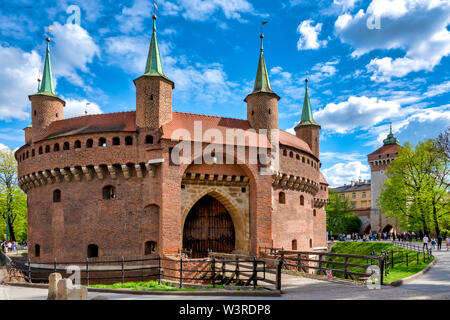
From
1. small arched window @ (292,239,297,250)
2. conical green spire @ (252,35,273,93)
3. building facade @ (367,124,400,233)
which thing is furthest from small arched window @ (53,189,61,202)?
building facade @ (367,124,400,233)

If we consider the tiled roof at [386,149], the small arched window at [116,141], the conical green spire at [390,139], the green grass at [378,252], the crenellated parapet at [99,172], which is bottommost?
the green grass at [378,252]

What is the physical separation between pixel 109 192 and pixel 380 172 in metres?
55.2

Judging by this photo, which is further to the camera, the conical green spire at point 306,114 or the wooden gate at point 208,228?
the conical green spire at point 306,114

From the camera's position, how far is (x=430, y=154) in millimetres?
38188

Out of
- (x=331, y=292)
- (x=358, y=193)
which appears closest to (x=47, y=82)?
(x=331, y=292)

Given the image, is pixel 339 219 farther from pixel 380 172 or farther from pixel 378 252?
pixel 378 252

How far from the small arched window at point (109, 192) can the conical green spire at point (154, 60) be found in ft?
25.4

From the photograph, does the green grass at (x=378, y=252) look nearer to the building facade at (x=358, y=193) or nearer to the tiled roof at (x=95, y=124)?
the tiled roof at (x=95, y=124)

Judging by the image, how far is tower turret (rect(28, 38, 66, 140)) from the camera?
1055 inches

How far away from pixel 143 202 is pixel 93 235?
12.4 ft

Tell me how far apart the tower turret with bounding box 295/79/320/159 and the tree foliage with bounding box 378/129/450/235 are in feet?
33.6

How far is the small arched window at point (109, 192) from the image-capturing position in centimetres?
2461

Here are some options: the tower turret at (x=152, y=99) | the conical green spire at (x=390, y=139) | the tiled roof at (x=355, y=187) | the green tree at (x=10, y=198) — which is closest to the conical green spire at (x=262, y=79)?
the tower turret at (x=152, y=99)

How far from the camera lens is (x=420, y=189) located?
3644 cm
